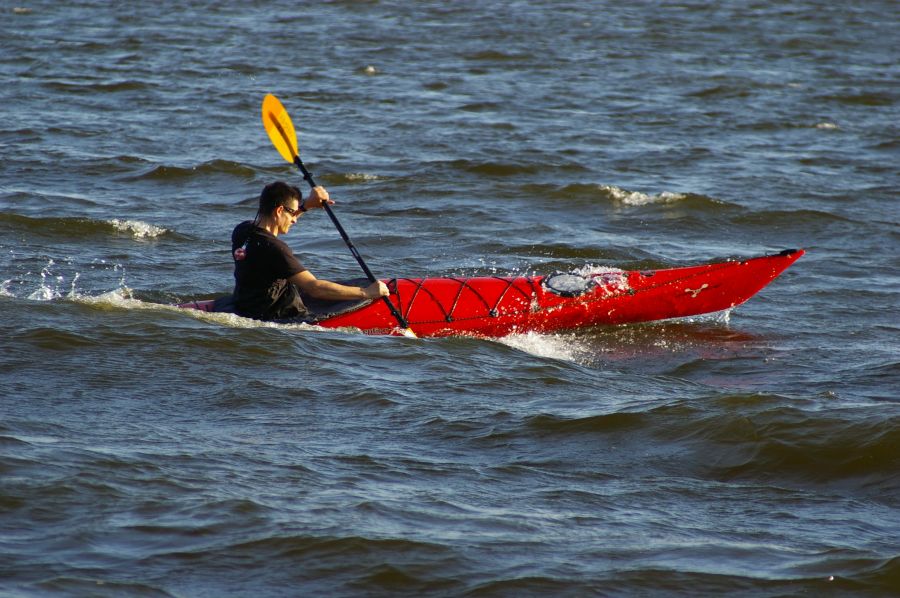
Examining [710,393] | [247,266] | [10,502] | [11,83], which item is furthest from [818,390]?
[11,83]

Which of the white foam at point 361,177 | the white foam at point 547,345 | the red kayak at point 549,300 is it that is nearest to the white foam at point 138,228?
the white foam at point 361,177

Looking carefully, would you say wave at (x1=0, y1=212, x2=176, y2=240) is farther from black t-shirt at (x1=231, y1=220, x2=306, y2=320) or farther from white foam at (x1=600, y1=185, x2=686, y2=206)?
white foam at (x1=600, y1=185, x2=686, y2=206)

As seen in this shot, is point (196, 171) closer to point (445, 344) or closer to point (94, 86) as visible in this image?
point (94, 86)

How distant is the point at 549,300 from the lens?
7.44 m

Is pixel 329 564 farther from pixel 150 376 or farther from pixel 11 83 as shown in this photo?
pixel 11 83

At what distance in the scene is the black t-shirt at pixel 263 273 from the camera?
252 inches

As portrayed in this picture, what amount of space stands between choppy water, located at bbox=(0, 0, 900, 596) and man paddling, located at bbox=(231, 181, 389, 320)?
17cm

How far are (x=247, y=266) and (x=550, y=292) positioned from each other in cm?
190

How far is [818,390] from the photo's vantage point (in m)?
6.55

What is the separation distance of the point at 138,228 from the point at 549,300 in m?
3.73

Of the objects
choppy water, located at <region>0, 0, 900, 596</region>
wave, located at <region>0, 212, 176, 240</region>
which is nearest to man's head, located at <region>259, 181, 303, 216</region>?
choppy water, located at <region>0, 0, 900, 596</region>

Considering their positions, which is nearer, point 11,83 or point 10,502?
point 10,502

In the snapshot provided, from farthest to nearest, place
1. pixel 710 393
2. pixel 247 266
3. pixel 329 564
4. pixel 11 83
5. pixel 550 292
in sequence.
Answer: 1. pixel 11 83
2. pixel 550 292
3. pixel 247 266
4. pixel 710 393
5. pixel 329 564

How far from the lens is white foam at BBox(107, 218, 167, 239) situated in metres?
9.55
